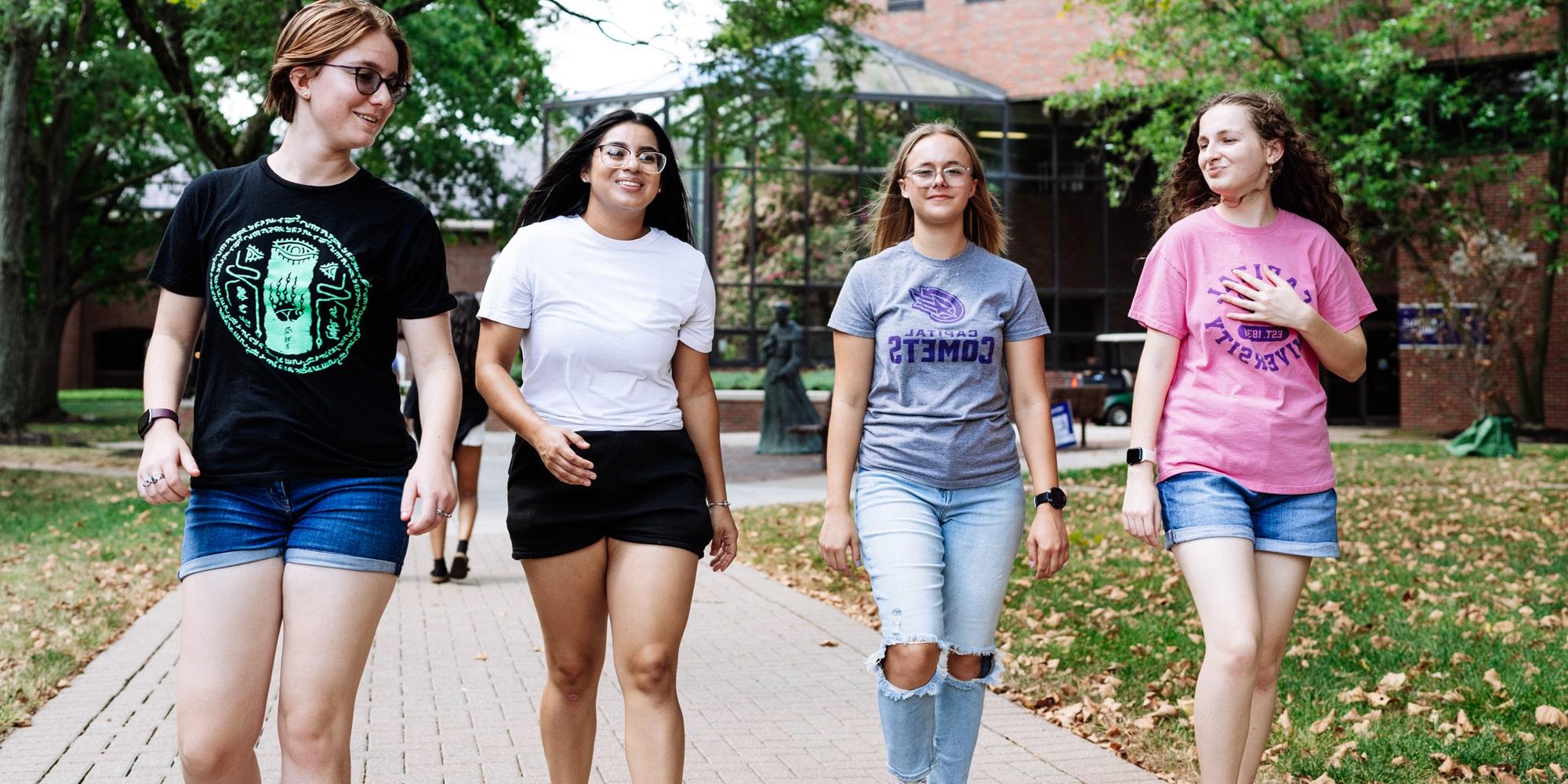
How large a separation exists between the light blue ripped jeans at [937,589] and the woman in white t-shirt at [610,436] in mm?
411

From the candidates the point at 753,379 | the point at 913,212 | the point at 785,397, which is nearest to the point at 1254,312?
the point at 913,212

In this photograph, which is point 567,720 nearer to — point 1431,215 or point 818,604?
point 818,604

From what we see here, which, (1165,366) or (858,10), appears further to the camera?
(858,10)

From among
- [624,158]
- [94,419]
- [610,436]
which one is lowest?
[94,419]

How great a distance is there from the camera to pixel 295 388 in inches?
115

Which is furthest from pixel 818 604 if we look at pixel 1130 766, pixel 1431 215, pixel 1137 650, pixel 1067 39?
pixel 1067 39

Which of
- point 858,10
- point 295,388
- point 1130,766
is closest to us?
point 295,388

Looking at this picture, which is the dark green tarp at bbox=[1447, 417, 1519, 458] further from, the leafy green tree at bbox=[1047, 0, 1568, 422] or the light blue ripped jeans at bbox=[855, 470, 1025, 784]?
the light blue ripped jeans at bbox=[855, 470, 1025, 784]

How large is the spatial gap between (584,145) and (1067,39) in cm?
3145

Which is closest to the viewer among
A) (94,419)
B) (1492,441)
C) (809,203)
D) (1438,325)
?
(1492,441)

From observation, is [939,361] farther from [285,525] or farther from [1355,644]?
[1355,644]

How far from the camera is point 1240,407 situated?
361 centimetres

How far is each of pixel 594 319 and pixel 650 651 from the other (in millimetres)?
807

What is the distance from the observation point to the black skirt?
3508 mm
